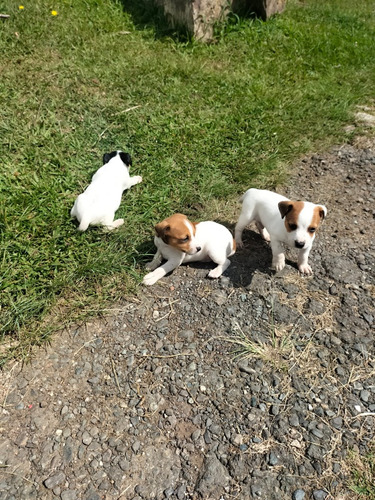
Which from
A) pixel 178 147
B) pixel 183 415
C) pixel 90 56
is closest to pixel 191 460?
pixel 183 415

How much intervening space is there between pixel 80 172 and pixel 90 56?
9.86ft

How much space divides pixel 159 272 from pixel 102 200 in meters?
0.95

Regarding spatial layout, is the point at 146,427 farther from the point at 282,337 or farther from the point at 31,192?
the point at 31,192

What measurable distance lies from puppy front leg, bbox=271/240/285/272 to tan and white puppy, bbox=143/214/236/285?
1.34 feet

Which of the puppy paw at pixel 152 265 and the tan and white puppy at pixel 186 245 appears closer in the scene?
the tan and white puppy at pixel 186 245

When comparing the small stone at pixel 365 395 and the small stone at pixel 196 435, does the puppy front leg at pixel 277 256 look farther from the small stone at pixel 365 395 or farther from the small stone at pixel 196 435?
the small stone at pixel 196 435

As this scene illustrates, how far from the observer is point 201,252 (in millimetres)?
3924

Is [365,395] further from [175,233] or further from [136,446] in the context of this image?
[175,233]

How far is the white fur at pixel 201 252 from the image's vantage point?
3.84 metres

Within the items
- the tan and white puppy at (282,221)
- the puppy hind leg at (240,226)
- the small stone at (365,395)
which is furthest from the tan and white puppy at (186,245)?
the small stone at (365,395)

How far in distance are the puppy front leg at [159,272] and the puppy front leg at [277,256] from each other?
0.92m

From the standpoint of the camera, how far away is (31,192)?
442 cm

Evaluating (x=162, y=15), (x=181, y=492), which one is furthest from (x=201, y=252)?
(x=162, y=15)

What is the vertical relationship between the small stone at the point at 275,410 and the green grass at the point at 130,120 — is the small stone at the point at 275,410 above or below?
below
